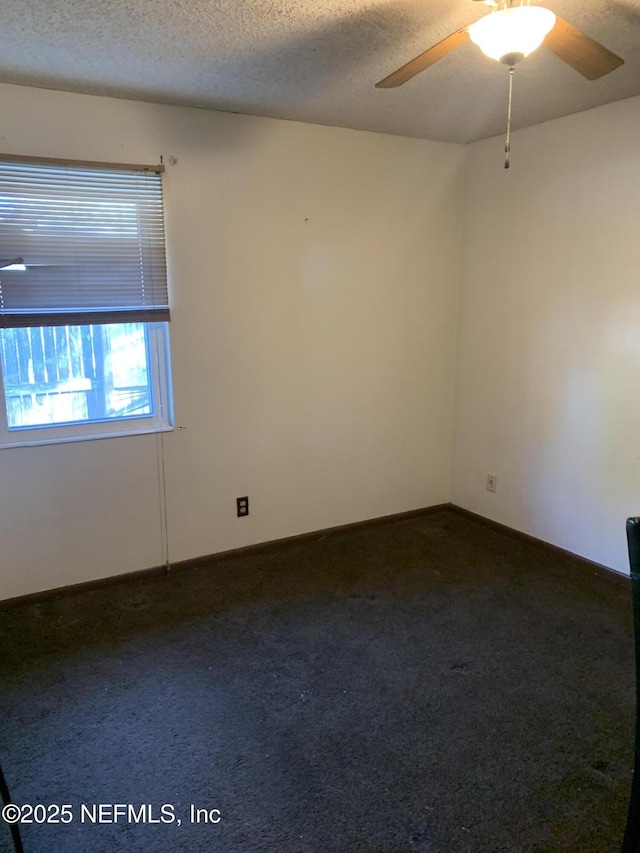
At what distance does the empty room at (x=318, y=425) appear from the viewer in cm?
188

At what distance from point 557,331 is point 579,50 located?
5.96 ft

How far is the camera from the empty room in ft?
6.18

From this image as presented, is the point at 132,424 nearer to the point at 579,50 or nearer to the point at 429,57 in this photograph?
the point at 429,57

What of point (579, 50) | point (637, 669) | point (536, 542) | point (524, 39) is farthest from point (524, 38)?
point (536, 542)

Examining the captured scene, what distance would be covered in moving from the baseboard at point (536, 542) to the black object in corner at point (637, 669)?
6.10 feet

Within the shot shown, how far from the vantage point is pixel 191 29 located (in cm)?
203

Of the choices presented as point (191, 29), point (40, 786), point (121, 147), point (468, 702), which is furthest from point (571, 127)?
point (40, 786)

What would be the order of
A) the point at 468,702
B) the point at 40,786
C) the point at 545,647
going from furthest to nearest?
the point at 545,647 → the point at 468,702 → the point at 40,786

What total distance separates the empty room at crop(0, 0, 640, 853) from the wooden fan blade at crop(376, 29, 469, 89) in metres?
0.01

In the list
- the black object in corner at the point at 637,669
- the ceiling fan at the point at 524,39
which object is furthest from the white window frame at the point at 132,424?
the black object in corner at the point at 637,669

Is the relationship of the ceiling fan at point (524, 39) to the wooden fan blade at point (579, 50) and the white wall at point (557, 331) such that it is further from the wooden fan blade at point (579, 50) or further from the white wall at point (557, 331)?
the white wall at point (557, 331)

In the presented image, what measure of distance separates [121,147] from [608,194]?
237 cm

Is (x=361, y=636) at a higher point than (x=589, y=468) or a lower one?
lower

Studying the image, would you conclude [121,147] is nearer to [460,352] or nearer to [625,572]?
[460,352]
